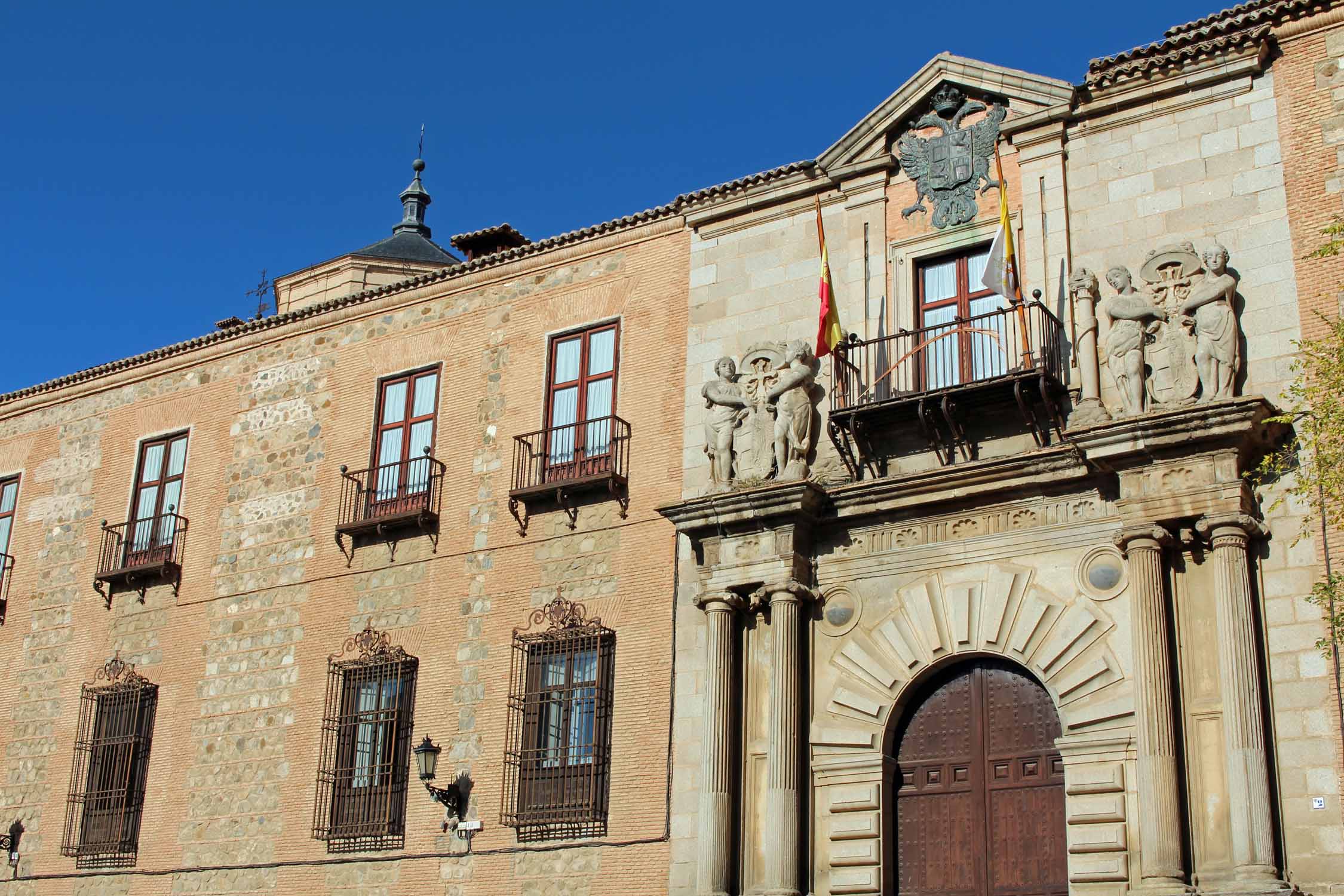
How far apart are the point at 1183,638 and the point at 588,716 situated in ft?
19.6

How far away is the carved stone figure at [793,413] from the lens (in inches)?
627

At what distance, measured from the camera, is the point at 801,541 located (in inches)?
616

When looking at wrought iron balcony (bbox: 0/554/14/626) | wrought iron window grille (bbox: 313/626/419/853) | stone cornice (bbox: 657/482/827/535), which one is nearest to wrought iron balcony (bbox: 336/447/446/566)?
wrought iron window grille (bbox: 313/626/419/853)

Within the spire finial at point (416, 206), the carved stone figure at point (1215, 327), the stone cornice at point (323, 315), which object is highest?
the spire finial at point (416, 206)

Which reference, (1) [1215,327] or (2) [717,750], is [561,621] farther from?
(1) [1215,327]

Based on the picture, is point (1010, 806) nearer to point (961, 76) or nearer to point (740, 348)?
point (740, 348)

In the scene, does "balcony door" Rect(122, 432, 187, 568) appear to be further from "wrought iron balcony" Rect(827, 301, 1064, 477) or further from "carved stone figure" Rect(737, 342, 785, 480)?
"wrought iron balcony" Rect(827, 301, 1064, 477)

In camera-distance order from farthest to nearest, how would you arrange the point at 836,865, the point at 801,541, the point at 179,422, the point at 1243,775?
the point at 179,422 → the point at 801,541 → the point at 836,865 → the point at 1243,775

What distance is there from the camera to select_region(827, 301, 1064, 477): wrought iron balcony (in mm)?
14742

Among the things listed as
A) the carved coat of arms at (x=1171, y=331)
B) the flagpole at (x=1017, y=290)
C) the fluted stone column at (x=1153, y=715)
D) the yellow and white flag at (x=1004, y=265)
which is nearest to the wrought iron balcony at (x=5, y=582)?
the yellow and white flag at (x=1004, y=265)

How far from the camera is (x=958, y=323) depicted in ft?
51.4

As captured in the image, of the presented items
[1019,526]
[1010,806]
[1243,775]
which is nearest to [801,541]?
[1019,526]

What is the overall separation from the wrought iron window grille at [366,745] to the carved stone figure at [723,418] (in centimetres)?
425

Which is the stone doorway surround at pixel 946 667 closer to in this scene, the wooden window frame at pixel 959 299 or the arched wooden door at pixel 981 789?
the arched wooden door at pixel 981 789
